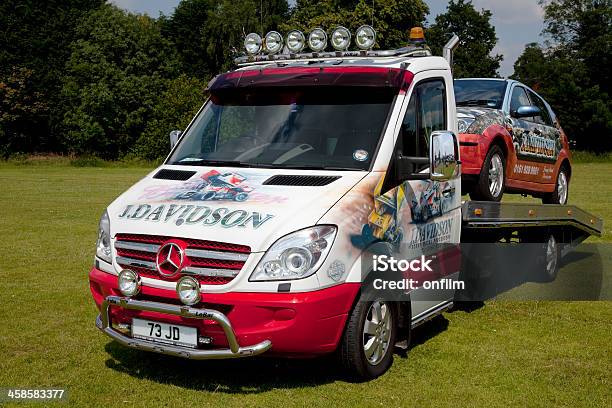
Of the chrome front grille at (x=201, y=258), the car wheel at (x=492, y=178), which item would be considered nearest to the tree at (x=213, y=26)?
the car wheel at (x=492, y=178)

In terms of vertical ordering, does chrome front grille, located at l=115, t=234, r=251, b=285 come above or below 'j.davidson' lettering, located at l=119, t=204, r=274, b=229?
below

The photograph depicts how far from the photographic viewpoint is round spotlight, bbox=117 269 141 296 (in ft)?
17.8

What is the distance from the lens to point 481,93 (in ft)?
31.7

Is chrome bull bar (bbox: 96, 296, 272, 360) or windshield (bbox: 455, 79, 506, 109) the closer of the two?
chrome bull bar (bbox: 96, 296, 272, 360)

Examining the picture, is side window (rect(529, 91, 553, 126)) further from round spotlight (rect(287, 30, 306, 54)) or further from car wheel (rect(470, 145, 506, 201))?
round spotlight (rect(287, 30, 306, 54))

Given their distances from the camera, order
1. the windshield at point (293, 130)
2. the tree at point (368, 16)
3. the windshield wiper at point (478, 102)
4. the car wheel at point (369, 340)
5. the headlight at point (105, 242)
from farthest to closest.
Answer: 1. the tree at point (368, 16)
2. the windshield wiper at point (478, 102)
3. the windshield at point (293, 130)
4. the headlight at point (105, 242)
5. the car wheel at point (369, 340)

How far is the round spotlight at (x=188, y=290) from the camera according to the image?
5.14 meters

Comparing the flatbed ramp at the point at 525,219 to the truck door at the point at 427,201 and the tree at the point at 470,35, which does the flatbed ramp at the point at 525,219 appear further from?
the tree at the point at 470,35

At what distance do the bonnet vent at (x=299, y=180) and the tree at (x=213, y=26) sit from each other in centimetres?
5340

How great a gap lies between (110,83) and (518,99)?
5612 centimetres

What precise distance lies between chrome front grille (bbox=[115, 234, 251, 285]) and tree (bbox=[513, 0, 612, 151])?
56.1 meters

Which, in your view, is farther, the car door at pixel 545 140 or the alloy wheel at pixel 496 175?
the car door at pixel 545 140

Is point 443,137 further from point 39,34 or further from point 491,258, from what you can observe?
point 39,34

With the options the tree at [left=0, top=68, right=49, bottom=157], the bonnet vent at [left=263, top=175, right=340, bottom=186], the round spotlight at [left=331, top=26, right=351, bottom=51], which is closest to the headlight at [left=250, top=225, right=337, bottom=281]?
the bonnet vent at [left=263, top=175, right=340, bottom=186]
